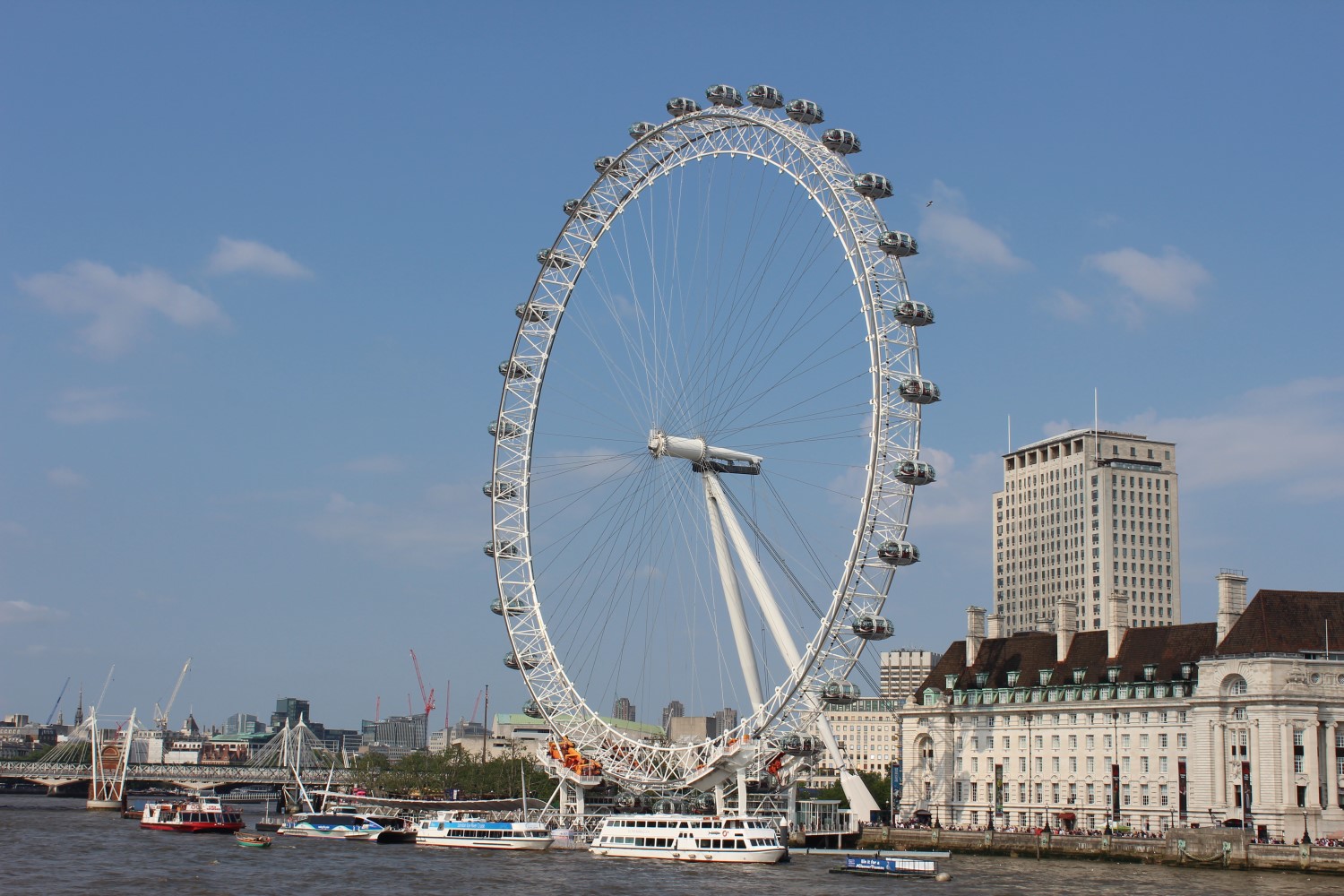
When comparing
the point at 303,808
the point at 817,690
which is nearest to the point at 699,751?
the point at 817,690

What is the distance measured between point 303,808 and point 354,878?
93743 millimetres

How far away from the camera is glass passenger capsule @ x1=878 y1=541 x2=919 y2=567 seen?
75.8 meters

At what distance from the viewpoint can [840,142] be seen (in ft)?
254

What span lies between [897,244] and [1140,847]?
116ft

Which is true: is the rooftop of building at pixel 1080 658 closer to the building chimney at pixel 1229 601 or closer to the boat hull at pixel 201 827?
the building chimney at pixel 1229 601

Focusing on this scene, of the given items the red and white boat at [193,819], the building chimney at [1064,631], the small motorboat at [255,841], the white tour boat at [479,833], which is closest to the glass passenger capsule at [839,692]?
the white tour boat at [479,833]

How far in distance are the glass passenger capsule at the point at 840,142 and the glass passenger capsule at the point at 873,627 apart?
2376cm

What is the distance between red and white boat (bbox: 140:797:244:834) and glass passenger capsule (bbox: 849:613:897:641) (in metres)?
54.6

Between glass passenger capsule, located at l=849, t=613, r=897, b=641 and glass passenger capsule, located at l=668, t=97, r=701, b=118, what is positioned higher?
glass passenger capsule, located at l=668, t=97, r=701, b=118

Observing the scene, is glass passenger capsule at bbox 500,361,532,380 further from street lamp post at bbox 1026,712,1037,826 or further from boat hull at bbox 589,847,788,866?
street lamp post at bbox 1026,712,1037,826

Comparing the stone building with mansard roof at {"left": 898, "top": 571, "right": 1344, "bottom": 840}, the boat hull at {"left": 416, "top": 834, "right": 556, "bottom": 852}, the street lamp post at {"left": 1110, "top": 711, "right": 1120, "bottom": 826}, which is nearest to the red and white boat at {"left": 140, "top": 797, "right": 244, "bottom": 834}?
the boat hull at {"left": 416, "top": 834, "right": 556, "bottom": 852}

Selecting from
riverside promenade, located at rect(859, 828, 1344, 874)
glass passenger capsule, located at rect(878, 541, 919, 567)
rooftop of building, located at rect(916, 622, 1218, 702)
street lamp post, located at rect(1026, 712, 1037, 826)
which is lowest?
riverside promenade, located at rect(859, 828, 1344, 874)

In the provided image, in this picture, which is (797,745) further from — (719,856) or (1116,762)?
(1116,762)

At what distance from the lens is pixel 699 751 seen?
88125mm
